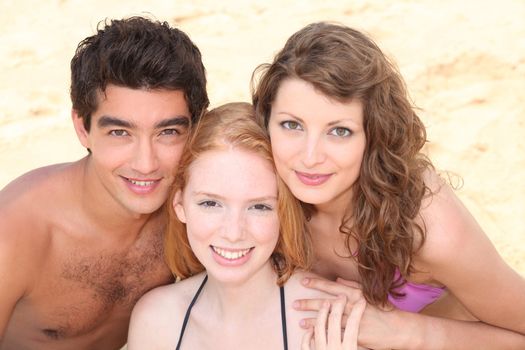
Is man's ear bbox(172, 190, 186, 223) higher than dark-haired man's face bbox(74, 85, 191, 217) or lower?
lower

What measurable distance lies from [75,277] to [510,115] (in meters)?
3.94

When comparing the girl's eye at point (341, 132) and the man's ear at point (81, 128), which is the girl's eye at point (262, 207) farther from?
the man's ear at point (81, 128)

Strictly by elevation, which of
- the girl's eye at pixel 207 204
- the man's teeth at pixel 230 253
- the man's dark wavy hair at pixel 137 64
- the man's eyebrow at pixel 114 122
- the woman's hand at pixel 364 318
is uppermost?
the man's dark wavy hair at pixel 137 64

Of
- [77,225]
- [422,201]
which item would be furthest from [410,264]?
[77,225]

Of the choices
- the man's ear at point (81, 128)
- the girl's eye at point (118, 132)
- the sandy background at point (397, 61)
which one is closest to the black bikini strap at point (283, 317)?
the girl's eye at point (118, 132)

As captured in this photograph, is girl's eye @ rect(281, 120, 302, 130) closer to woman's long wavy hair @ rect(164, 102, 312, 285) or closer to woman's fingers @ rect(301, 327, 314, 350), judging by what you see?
woman's long wavy hair @ rect(164, 102, 312, 285)

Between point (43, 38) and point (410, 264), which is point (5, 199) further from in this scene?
point (43, 38)

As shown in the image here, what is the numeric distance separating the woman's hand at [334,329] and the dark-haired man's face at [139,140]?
89cm

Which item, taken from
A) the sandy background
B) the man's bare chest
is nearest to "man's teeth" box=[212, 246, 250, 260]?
the man's bare chest

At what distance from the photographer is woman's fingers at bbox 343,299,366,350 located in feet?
11.0

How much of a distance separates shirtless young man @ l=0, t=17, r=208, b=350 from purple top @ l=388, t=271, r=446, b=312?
3.84 ft

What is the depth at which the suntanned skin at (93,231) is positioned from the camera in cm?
350

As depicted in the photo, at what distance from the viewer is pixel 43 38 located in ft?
25.4

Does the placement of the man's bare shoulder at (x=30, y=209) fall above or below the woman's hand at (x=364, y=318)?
above
